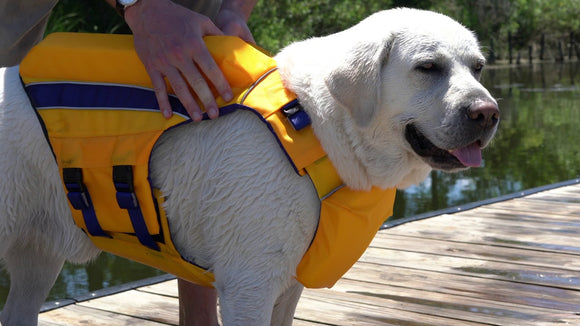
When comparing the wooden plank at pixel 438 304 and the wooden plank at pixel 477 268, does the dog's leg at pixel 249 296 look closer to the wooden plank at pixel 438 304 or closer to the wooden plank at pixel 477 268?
the wooden plank at pixel 438 304

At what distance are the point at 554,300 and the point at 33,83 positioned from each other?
9.12ft

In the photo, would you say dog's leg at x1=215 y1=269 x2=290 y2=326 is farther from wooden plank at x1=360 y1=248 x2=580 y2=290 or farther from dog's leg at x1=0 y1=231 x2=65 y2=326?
wooden plank at x1=360 y1=248 x2=580 y2=290

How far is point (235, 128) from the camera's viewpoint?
2.51 m

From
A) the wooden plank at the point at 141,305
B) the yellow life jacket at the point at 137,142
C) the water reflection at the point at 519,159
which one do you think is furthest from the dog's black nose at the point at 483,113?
the water reflection at the point at 519,159

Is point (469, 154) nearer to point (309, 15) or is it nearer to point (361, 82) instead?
point (361, 82)

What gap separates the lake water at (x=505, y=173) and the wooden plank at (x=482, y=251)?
7.48 ft

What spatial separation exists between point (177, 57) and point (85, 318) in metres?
1.76

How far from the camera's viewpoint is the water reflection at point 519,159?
9375 mm

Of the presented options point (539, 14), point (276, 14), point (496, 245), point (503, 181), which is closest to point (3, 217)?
point (496, 245)

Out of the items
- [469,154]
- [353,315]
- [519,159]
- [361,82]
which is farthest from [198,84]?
[519,159]

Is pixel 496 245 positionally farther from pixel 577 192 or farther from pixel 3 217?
pixel 3 217

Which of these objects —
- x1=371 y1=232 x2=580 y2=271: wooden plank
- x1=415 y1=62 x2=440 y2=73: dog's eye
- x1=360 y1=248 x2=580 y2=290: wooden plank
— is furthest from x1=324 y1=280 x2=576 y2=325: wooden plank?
x1=415 y1=62 x2=440 y2=73: dog's eye

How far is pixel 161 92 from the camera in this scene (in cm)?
254

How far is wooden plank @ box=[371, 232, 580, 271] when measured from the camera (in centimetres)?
459
